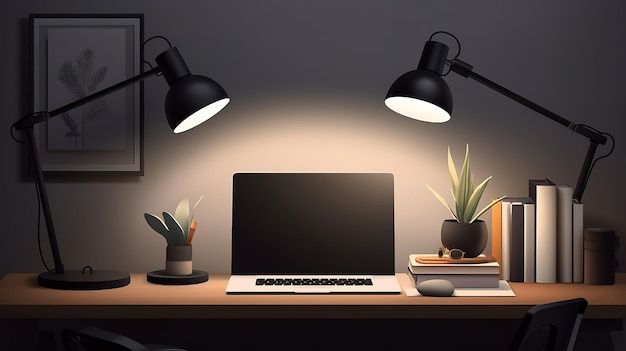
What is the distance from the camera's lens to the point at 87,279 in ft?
7.91

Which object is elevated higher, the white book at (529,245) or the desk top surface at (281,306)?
the white book at (529,245)

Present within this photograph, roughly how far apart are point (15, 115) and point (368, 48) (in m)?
1.16

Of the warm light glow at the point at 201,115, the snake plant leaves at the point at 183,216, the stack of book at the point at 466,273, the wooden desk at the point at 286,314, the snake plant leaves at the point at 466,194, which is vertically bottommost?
the wooden desk at the point at 286,314

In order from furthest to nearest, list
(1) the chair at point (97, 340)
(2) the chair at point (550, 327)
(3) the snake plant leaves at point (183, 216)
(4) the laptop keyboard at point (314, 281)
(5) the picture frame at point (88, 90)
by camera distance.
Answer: (5) the picture frame at point (88, 90), (3) the snake plant leaves at point (183, 216), (4) the laptop keyboard at point (314, 281), (2) the chair at point (550, 327), (1) the chair at point (97, 340)

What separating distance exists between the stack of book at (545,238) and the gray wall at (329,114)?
9.2 inches

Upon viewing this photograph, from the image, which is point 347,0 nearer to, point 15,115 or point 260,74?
point 260,74

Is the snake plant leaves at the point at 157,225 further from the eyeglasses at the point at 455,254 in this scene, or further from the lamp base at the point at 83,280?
the eyeglasses at the point at 455,254

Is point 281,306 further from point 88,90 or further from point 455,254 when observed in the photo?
point 88,90

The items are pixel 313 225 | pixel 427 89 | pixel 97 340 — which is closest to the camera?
pixel 97 340

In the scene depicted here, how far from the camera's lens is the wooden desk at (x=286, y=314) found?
2.21m

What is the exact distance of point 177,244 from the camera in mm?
2516

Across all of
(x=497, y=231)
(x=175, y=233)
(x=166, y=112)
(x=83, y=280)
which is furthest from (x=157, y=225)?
(x=497, y=231)

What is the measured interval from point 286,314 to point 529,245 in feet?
2.60

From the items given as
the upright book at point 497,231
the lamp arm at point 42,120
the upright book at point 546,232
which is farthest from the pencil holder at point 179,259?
the upright book at point 546,232
